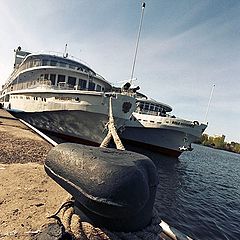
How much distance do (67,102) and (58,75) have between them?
508 cm

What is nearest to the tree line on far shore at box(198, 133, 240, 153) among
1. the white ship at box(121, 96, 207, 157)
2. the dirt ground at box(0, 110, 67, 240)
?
the white ship at box(121, 96, 207, 157)

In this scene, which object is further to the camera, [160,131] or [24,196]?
[160,131]

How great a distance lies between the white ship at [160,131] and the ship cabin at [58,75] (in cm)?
541

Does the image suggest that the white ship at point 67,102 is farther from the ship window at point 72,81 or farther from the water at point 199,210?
the water at point 199,210

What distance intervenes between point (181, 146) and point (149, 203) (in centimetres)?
2554

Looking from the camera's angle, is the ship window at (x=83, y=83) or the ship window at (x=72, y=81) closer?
the ship window at (x=72, y=81)

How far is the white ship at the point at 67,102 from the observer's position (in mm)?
17422

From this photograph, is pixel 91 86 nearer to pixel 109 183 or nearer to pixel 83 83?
pixel 83 83

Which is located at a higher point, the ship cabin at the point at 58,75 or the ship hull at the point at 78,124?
the ship cabin at the point at 58,75

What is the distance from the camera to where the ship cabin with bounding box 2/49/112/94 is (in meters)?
21.2

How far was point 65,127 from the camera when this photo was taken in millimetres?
19531

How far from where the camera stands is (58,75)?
21.6 m

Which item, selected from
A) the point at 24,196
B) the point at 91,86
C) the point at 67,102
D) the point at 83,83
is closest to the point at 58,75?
the point at 83,83

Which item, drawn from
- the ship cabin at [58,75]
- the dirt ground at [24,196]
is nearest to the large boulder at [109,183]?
the dirt ground at [24,196]
